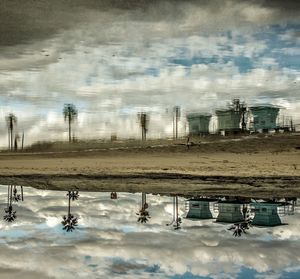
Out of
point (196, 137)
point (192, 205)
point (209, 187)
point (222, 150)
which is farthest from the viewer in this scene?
point (196, 137)

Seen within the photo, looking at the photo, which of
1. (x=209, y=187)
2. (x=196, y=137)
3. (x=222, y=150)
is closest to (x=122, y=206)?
(x=209, y=187)

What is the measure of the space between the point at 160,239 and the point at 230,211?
4884 millimetres

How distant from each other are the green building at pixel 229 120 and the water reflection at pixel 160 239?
258ft

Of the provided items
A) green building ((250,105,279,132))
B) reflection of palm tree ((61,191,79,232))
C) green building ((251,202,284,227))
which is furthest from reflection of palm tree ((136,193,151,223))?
green building ((250,105,279,132))

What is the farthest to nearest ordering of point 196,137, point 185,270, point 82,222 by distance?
point 196,137 → point 82,222 → point 185,270

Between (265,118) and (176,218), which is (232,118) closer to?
(265,118)

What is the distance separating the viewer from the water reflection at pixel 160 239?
9.03m

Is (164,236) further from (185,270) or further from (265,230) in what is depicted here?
Answer: (185,270)

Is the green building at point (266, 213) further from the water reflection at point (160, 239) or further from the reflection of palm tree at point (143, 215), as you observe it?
the reflection of palm tree at point (143, 215)

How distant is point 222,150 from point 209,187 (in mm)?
50409

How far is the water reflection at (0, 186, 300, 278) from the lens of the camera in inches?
356

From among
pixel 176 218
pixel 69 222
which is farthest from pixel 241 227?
pixel 69 222

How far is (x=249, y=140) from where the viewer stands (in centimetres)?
8144

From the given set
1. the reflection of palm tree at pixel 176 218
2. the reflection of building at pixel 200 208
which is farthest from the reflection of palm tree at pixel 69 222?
the reflection of building at pixel 200 208
